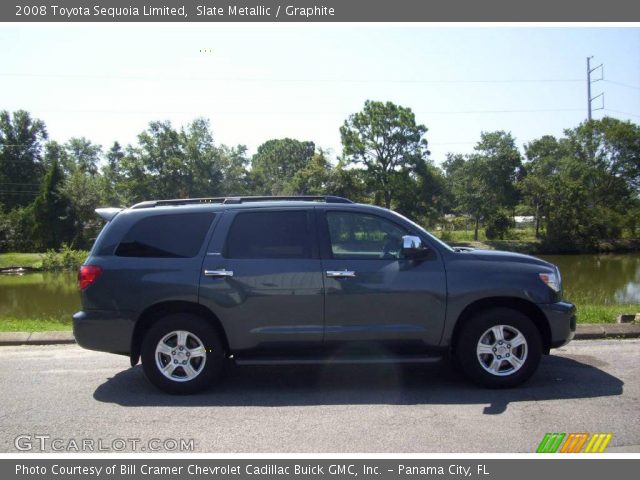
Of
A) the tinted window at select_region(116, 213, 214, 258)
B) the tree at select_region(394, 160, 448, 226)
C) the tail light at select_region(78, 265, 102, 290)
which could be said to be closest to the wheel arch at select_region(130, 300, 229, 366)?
the tinted window at select_region(116, 213, 214, 258)

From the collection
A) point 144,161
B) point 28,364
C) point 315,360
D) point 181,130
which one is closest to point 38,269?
point 144,161

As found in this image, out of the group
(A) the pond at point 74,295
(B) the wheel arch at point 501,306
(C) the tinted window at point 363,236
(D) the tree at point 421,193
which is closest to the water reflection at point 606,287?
(A) the pond at point 74,295

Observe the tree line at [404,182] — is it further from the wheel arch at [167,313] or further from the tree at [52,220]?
the wheel arch at [167,313]

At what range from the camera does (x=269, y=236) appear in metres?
5.86

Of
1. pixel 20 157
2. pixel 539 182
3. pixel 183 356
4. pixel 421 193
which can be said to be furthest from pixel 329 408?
pixel 20 157

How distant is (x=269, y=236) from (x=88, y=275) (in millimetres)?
1874

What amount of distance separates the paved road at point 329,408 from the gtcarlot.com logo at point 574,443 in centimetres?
8

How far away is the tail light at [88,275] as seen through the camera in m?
5.77

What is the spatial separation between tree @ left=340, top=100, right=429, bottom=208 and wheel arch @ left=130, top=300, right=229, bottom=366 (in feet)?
148

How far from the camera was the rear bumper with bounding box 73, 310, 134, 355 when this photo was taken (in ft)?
18.8

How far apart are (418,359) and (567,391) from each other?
151 centimetres

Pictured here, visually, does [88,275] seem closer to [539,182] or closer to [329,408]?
[329,408]

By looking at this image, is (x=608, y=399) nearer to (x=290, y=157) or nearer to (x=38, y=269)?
(x=38, y=269)

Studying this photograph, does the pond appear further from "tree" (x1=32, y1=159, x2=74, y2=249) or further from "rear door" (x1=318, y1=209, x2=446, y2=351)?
"tree" (x1=32, y1=159, x2=74, y2=249)
